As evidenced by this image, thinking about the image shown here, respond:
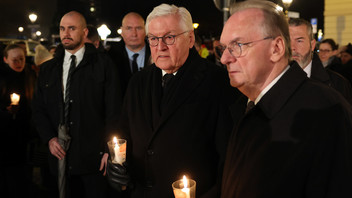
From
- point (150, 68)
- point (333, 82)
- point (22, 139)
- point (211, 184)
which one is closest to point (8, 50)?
point (22, 139)

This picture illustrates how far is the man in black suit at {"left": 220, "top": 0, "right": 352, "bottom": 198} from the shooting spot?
1.28 m

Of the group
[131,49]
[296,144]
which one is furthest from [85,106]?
[296,144]

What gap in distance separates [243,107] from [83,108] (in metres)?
2.24

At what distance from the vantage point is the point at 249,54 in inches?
64.6

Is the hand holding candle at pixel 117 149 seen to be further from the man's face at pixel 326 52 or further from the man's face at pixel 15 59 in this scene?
the man's face at pixel 326 52

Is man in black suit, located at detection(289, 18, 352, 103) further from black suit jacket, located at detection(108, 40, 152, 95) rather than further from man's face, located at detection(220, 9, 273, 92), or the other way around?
black suit jacket, located at detection(108, 40, 152, 95)

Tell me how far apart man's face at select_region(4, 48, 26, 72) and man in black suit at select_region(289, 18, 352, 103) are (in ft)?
13.1

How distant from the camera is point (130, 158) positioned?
2.74 m

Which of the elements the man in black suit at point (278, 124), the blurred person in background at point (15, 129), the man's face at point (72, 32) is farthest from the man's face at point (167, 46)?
the blurred person in background at point (15, 129)

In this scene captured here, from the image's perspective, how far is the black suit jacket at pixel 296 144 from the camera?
4.18 ft

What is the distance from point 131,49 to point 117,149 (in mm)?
2588

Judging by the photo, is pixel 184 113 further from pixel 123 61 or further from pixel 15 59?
pixel 15 59

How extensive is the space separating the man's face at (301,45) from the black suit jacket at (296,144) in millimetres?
1937

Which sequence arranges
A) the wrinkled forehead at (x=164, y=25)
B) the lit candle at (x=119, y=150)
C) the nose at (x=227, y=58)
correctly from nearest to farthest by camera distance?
the nose at (x=227, y=58) < the lit candle at (x=119, y=150) < the wrinkled forehead at (x=164, y=25)
